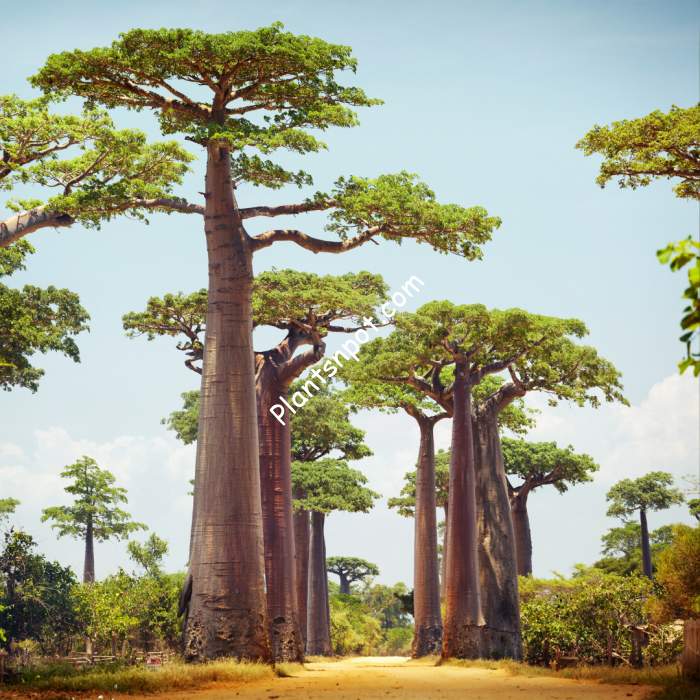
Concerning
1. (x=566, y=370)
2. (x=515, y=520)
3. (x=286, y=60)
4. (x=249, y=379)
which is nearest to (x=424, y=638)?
(x=515, y=520)

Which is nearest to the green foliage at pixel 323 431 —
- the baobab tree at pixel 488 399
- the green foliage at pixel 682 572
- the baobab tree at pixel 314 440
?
the baobab tree at pixel 314 440

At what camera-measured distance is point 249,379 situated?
11.9m

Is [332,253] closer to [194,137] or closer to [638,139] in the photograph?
[194,137]

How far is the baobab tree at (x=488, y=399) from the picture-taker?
1727 centimetres

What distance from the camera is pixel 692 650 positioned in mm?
8250

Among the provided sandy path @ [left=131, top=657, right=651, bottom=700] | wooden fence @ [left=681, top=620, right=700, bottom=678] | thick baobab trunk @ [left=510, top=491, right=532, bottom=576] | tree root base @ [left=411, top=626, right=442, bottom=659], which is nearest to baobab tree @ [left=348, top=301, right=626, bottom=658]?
tree root base @ [left=411, top=626, right=442, bottom=659]

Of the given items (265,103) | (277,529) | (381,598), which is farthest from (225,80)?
(381,598)

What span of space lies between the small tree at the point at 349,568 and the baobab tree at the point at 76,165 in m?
37.6

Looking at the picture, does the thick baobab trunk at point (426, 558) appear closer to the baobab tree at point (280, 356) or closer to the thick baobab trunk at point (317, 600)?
the thick baobab trunk at point (317, 600)

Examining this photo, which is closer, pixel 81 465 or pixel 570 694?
pixel 570 694

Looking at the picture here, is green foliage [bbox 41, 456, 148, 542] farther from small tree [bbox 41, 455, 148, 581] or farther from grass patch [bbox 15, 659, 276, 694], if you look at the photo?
grass patch [bbox 15, 659, 276, 694]

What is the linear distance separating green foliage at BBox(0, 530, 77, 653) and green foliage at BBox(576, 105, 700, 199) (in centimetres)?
2111

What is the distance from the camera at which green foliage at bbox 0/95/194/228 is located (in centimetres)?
1309

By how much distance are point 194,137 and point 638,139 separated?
7.76m
